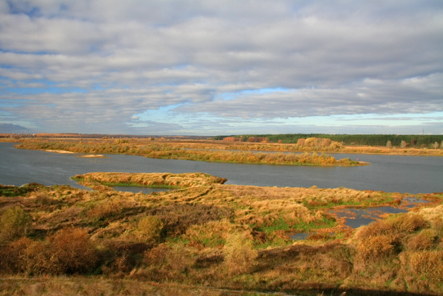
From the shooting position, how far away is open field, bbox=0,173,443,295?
8.39m

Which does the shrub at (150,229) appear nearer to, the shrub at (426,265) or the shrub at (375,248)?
the shrub at (375,248)

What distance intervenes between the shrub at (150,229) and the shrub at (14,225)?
178 inches

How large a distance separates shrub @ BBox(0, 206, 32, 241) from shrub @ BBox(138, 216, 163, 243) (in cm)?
452

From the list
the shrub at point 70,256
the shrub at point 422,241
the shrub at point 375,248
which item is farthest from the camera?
the shrub at point 422,241

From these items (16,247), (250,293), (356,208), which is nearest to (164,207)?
(16,247)

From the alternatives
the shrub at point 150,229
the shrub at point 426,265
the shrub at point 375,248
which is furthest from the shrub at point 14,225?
the shrub at point 426,265

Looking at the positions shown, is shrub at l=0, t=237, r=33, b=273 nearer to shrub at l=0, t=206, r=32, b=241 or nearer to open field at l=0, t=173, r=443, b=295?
open field at l=0, t=173, r=443, b=295

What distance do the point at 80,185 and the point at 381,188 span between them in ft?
96.5

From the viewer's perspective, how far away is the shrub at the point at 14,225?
1179 centimetres

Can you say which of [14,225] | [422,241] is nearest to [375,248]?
[422,241]

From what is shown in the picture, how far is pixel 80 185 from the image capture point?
28141 millimetres

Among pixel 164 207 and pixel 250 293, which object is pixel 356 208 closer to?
pixel 164 207

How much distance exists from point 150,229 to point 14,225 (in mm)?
5229

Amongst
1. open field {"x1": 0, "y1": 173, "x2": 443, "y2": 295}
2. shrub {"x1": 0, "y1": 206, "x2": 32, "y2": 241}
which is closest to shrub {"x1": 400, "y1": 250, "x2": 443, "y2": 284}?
open field {"x1": 0, "y1": 173, "x2": 443, "y2": 295}
